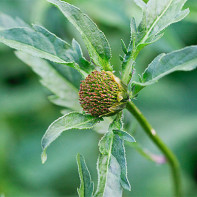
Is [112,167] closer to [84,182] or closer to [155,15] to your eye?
[84,182]

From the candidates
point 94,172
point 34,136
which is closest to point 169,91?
point 94,172

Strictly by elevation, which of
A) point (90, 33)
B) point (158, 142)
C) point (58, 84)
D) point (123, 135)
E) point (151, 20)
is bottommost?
point (58, 84)

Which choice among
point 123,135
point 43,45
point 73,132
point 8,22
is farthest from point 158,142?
point 73,132

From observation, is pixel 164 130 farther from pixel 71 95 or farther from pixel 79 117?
pixel 79 117

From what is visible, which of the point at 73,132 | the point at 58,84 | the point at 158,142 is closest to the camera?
the point at 158,142

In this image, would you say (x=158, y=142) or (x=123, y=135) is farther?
(x=158, y=142)

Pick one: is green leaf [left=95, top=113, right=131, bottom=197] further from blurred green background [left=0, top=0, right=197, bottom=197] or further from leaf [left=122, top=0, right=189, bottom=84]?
blurred green background [left=0, top=0, right=197, bottom=197]

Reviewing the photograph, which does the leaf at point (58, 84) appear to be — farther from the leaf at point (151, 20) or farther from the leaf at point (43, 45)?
the leaf at point (151, 20)
